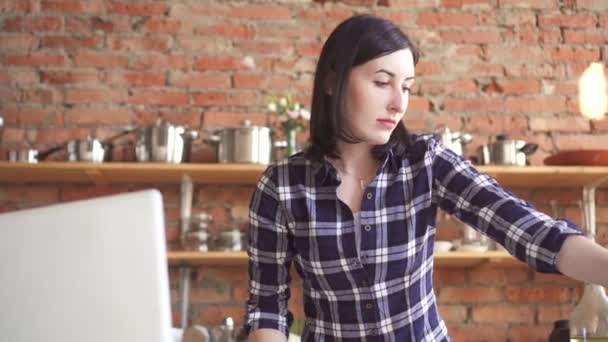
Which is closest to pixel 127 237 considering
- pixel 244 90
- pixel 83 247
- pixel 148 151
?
pixel 83 247

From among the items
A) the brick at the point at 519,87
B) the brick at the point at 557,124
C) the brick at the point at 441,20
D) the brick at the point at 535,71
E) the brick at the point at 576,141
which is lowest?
the brick at the point at 576,141

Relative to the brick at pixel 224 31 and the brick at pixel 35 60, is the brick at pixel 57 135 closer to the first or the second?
the brick at pixel 35 60

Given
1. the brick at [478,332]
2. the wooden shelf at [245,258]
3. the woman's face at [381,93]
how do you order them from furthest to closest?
the brick at [478,332], the wooden shelf at [245,258], the woman's face at [381,93]

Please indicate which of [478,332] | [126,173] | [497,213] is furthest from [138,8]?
[497,213]

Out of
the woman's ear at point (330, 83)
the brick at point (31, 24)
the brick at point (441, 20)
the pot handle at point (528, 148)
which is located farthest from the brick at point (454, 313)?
the brick at point (31, 24)

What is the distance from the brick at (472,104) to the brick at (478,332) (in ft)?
Result: 2.60

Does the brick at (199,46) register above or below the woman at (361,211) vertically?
above

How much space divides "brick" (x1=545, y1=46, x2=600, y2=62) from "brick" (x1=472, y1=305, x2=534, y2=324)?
0.95 m

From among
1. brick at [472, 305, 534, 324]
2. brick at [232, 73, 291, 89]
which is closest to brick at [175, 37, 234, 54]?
brick at [232, 73, 291, 89]

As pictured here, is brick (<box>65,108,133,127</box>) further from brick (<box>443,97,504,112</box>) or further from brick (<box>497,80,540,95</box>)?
brick (<box>497,80,540,95</box>)

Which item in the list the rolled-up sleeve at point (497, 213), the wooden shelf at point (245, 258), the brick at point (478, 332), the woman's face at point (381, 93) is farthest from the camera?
the brick at point (478, 332)

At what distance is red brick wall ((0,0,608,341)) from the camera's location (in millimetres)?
2805

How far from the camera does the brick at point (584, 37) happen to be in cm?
297

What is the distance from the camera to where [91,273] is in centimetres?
68
